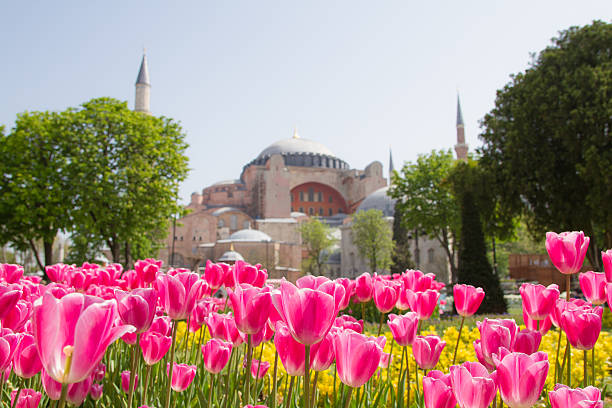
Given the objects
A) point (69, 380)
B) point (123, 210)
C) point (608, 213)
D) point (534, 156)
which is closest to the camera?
point (69, 380)

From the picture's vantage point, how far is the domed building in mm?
36219

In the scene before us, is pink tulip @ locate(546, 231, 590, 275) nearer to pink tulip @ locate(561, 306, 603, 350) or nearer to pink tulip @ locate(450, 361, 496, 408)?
pink tulip @ locate(561, 306, 603, 350)

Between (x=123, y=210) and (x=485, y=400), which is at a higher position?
(x=123, y=210)

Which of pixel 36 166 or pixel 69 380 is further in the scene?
pixel 36 166

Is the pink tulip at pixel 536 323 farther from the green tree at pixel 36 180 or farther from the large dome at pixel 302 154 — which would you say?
the large dome at pixel 302 154

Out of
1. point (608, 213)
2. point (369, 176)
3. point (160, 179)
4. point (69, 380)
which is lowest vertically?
point (69, 380)

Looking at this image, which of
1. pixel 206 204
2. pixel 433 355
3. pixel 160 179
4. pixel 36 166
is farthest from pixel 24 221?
pixel 206 204

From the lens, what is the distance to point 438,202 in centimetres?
2236

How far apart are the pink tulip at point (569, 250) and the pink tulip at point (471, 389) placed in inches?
37.0

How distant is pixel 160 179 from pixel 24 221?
464cm

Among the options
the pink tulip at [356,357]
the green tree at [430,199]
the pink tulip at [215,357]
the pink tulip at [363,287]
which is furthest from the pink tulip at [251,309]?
the green tree at [430,199]

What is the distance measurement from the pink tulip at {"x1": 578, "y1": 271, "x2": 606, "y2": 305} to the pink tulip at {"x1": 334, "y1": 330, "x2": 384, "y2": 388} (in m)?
1.27

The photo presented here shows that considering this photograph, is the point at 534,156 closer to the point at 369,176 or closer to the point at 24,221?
the point at 24,221

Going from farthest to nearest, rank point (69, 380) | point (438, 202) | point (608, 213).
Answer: point (438, 202) < point (608, 213) < point (69, 380)
